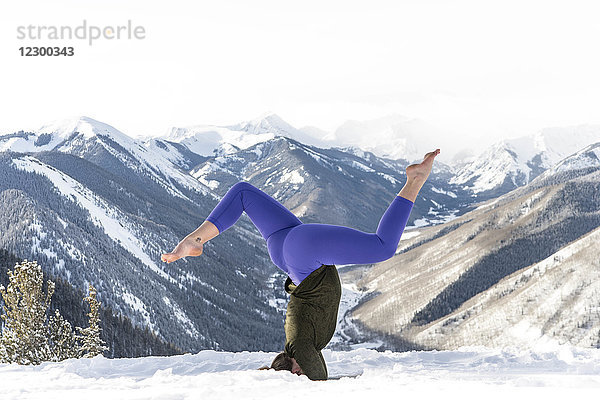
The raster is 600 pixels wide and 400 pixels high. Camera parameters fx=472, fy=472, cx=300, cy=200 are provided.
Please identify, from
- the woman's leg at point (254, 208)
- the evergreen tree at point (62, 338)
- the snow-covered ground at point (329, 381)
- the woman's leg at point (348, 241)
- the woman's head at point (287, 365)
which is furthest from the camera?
the evergreen tree at point (62, 338)

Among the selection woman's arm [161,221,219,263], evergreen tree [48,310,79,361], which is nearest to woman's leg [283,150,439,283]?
woman's arm [161,221,219,263]

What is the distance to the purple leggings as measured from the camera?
513cm

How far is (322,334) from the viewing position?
5977 millimetres

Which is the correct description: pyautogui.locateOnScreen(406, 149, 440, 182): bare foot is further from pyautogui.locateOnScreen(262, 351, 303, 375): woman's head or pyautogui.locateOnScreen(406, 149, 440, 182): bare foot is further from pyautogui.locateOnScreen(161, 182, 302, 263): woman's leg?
pyautogui.locateOnScreen(262, 351, 303, 375): woman's head

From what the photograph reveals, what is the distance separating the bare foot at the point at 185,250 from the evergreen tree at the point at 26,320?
23.3 meters

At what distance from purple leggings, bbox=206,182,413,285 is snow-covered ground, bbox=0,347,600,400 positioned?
1.36m

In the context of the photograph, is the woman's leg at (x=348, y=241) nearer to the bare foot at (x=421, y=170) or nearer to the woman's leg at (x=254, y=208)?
the bare foot at (x=421, y=170)

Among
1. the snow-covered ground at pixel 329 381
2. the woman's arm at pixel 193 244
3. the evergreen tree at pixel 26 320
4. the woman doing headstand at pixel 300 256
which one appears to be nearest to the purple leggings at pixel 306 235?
the woman doing headstand at pixel 300 256

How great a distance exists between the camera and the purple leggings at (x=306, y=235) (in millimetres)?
5133

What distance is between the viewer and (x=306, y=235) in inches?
213

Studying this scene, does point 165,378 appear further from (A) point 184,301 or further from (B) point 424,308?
(B) point 424,308

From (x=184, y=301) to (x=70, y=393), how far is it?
18131 cm

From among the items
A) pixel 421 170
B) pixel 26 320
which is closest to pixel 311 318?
pixel 421 170

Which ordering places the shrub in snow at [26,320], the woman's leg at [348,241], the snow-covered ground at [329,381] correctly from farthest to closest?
the shrub in snow at [26,320], the woman's leg at [348,241], the snow-covered ground at [329,381]
